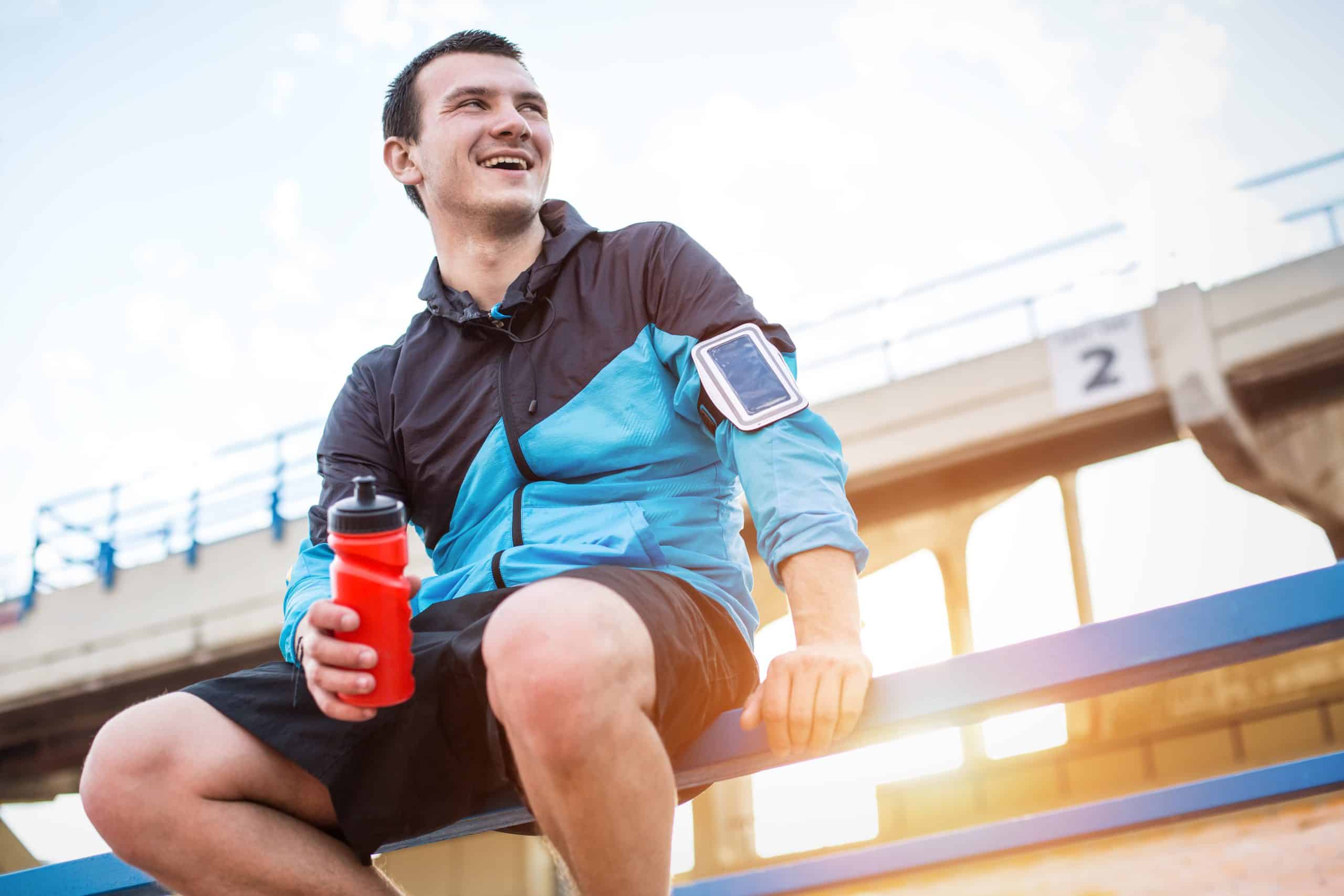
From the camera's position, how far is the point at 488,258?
1772 millimetres

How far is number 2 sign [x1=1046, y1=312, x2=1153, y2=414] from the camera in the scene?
300 inches

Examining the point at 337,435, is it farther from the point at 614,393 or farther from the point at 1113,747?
the point at 1113,747

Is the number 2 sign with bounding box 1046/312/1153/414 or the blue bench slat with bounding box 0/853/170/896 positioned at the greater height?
the number 2 sign with bounding box 1046/312/1153/414

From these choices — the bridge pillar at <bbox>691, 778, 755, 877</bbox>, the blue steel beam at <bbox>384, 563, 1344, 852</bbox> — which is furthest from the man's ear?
the bridge pillar at <bbox>691, 778, 755, 877</bbox>

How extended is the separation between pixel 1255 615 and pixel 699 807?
9556 millimetres

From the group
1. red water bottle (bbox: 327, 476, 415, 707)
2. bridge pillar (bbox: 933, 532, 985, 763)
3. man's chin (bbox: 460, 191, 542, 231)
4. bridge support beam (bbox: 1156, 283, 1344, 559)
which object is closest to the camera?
red water bottle (bbox: 327, 476, 415, 707)

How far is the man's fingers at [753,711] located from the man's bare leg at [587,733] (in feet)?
0.39

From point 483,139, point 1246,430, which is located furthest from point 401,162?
point 1246,430

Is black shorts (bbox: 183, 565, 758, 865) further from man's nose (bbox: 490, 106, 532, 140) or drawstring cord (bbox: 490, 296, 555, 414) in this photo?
man's nose (bbox: 490, 106, 532, 140)

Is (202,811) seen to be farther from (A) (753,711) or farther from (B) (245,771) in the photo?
(A) (753,711)

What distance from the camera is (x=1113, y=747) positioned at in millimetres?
9383

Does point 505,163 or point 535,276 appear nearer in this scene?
point 535,276

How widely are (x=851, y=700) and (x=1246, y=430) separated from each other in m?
7.54

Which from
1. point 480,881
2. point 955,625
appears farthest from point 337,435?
point 480,881
